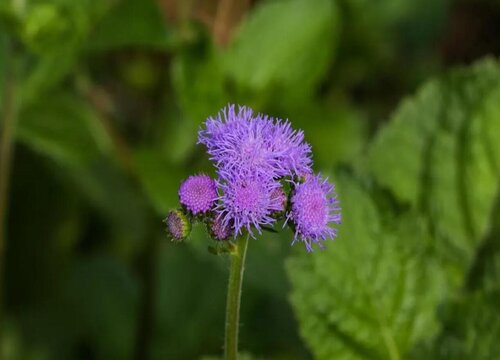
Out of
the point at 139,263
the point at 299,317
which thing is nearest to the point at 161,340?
the point at 139,263

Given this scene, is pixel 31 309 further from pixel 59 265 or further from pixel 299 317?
pixel 299 317

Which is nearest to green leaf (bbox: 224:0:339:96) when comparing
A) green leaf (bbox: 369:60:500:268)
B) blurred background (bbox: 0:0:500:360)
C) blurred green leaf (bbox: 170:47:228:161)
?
blurred background (bbox: 0:0:500:360)

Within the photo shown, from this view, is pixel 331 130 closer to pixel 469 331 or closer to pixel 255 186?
pixel 469 331

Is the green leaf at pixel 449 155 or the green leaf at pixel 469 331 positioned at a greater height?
the green leaf at pixel 449 155

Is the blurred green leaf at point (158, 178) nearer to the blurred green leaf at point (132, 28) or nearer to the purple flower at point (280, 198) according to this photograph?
the blurred green leaf at point (132, 28)

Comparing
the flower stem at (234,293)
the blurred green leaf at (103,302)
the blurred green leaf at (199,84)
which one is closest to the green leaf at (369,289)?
the flower stem at (234,293)

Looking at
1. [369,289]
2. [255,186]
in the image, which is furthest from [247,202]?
[369,289]
